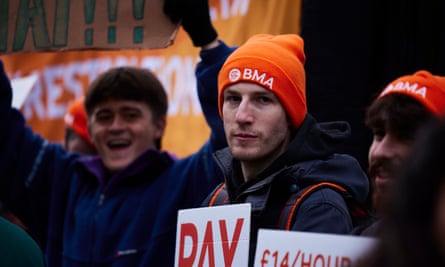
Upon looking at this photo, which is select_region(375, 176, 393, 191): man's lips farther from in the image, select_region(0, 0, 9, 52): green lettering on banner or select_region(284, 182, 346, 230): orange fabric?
select_region(0, 0, 9, 52): green lettering on banner

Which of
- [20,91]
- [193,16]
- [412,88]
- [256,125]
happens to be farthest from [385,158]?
[20,91]

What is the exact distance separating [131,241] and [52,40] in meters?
0.98

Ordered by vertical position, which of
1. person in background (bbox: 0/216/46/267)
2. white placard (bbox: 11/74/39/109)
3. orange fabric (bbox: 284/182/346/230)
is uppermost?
white placard (bbox: 11/74/39/109)

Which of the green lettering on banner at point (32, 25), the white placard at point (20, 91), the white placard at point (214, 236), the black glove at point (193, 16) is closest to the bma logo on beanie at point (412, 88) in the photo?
the white placard at point (214, 236)

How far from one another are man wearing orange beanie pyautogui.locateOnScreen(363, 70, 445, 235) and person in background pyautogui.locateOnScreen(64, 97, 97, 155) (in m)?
3.24

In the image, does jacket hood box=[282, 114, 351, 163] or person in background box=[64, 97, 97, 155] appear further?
person in background box=[64, 97, 97, 155]

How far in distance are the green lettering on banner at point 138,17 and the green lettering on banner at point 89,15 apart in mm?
207

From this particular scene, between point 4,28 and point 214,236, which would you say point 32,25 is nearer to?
point 4,28

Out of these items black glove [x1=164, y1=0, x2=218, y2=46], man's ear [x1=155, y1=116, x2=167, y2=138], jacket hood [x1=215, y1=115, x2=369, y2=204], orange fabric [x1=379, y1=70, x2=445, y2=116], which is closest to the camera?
orange fabric [x1=379, y1=70, x2=445, y2=116]

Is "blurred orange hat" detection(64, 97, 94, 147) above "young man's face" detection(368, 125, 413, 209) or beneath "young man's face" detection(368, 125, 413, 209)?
above

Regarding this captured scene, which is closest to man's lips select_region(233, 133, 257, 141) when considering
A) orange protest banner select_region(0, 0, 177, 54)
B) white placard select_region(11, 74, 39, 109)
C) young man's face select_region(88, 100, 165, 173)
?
orange protest banner select_region(0, 0, 177, 54)

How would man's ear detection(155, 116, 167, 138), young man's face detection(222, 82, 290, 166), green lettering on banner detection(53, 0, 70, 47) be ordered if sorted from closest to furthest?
young man's face detection(222, 82, 290, 166) < green lettering on banner detection(53, 0, 70, 47) < man's ear detection(155, 116, 167, 138)

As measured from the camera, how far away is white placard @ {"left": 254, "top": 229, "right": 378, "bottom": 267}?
7.49ft

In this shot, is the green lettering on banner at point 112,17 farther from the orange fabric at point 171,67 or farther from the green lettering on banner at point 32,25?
the green lettering on banner at point 32,25
